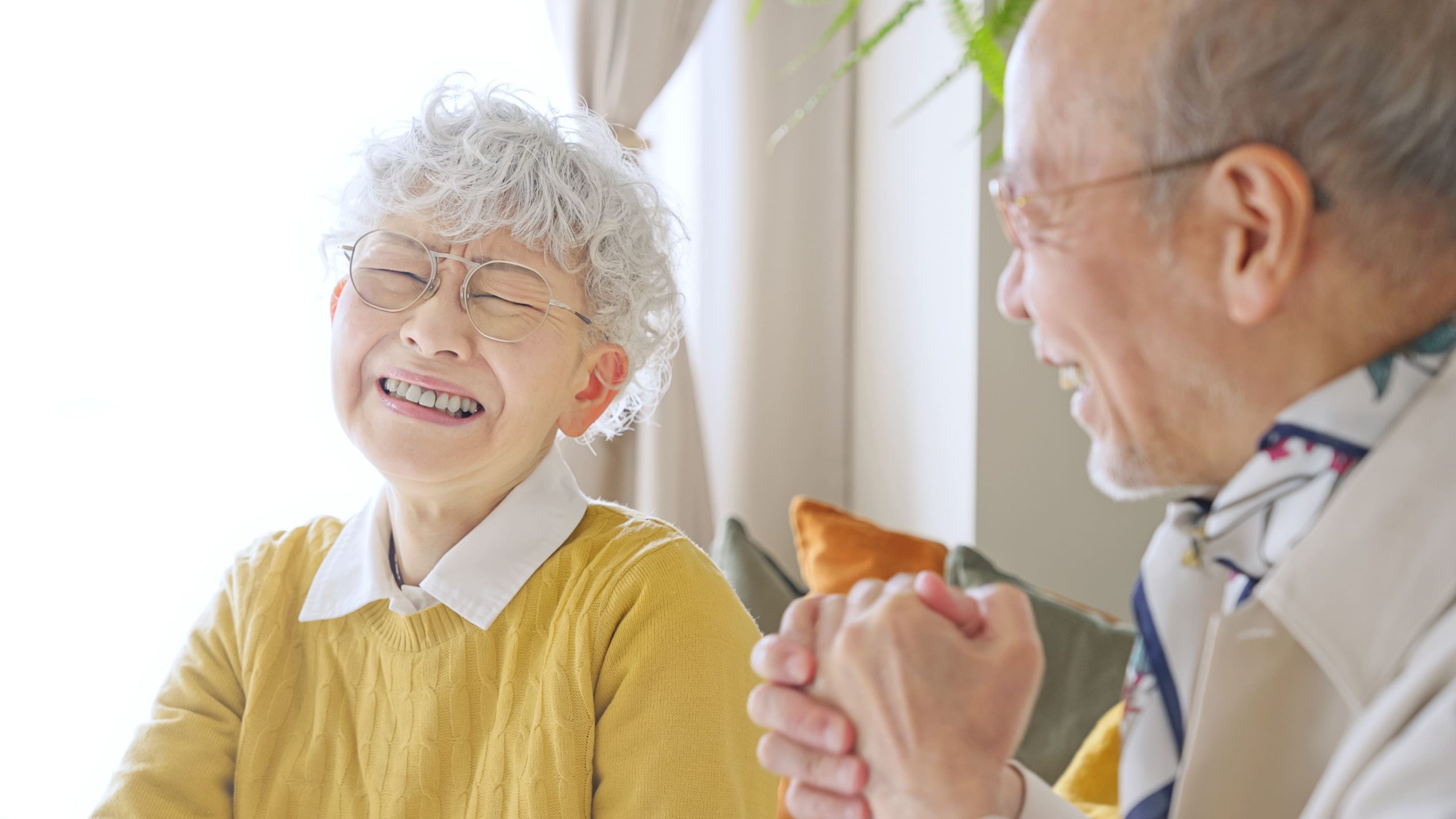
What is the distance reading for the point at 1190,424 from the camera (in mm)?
784

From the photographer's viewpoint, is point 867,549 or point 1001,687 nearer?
point 1001,687

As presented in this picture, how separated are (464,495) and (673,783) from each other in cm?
48

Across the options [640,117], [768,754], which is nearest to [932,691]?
[768,754]

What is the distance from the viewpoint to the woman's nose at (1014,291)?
88 cm

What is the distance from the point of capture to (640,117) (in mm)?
2693

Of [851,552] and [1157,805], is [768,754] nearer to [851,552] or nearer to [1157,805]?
[1157,805]

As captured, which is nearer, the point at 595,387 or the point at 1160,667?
the point at 1160,667

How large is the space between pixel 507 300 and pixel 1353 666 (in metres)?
1.00

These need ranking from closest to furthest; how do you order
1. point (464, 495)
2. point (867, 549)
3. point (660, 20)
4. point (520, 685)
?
point (520, 685) < point (464, 495) < point (867, 549) < point (660, 20)

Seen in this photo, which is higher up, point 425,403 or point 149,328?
point 149,328

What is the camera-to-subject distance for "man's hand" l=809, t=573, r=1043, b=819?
724 millimetres

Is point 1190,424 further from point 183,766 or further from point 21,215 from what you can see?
point 21,215

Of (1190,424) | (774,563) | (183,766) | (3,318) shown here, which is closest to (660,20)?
(774,563)

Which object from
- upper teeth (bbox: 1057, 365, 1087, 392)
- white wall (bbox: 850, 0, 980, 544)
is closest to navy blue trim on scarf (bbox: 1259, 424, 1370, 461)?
upper teeth (bbox: 1057, 365, 1087, 392)
